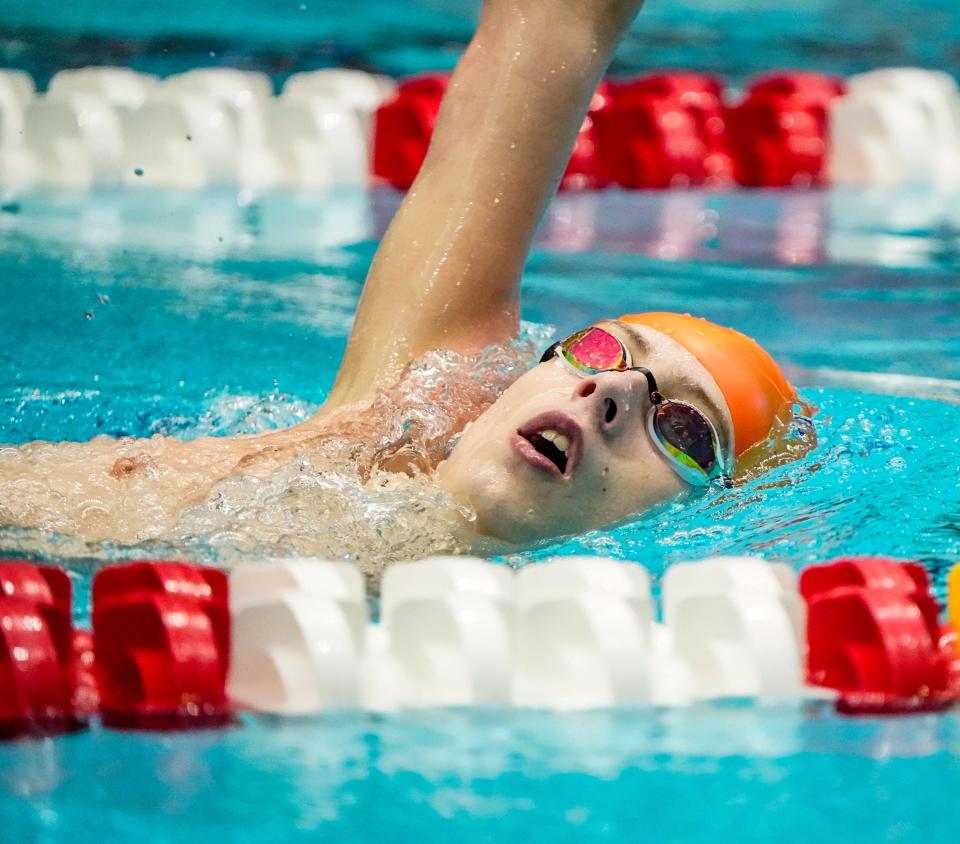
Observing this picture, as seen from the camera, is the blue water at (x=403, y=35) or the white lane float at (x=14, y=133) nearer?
the white lane float at (x=14, y=133)

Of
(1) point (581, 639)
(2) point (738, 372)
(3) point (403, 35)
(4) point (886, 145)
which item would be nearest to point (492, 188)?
(2) point (738, 372)

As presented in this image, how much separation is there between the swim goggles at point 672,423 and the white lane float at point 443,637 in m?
0.41

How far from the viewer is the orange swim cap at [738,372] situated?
83.4 inches

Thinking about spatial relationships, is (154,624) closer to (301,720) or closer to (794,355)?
(301,720)

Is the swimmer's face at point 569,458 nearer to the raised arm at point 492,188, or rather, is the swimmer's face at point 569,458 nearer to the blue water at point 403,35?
the raised arm at point 492,188

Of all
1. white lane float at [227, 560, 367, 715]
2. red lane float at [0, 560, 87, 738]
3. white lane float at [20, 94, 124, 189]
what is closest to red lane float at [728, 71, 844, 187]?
white lane float at [20, 94, 124, 189]

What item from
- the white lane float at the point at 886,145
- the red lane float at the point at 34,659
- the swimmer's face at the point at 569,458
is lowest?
the red lane float at the point at 34,659

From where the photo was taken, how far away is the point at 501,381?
2262 mm

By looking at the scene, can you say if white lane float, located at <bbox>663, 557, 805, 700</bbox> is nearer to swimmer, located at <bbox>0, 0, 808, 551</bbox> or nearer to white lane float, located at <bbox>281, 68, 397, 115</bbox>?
swimmer, located at <bbox>0, 0, 808, 551</bbox>

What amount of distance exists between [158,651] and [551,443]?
615mm

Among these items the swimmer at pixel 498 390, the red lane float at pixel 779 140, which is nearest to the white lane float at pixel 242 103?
the red lane float at pixel 779 140

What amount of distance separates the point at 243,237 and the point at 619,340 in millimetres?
2528

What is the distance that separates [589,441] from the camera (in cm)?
197

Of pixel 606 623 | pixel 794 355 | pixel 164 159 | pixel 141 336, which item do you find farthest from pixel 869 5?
pixel 606 623
